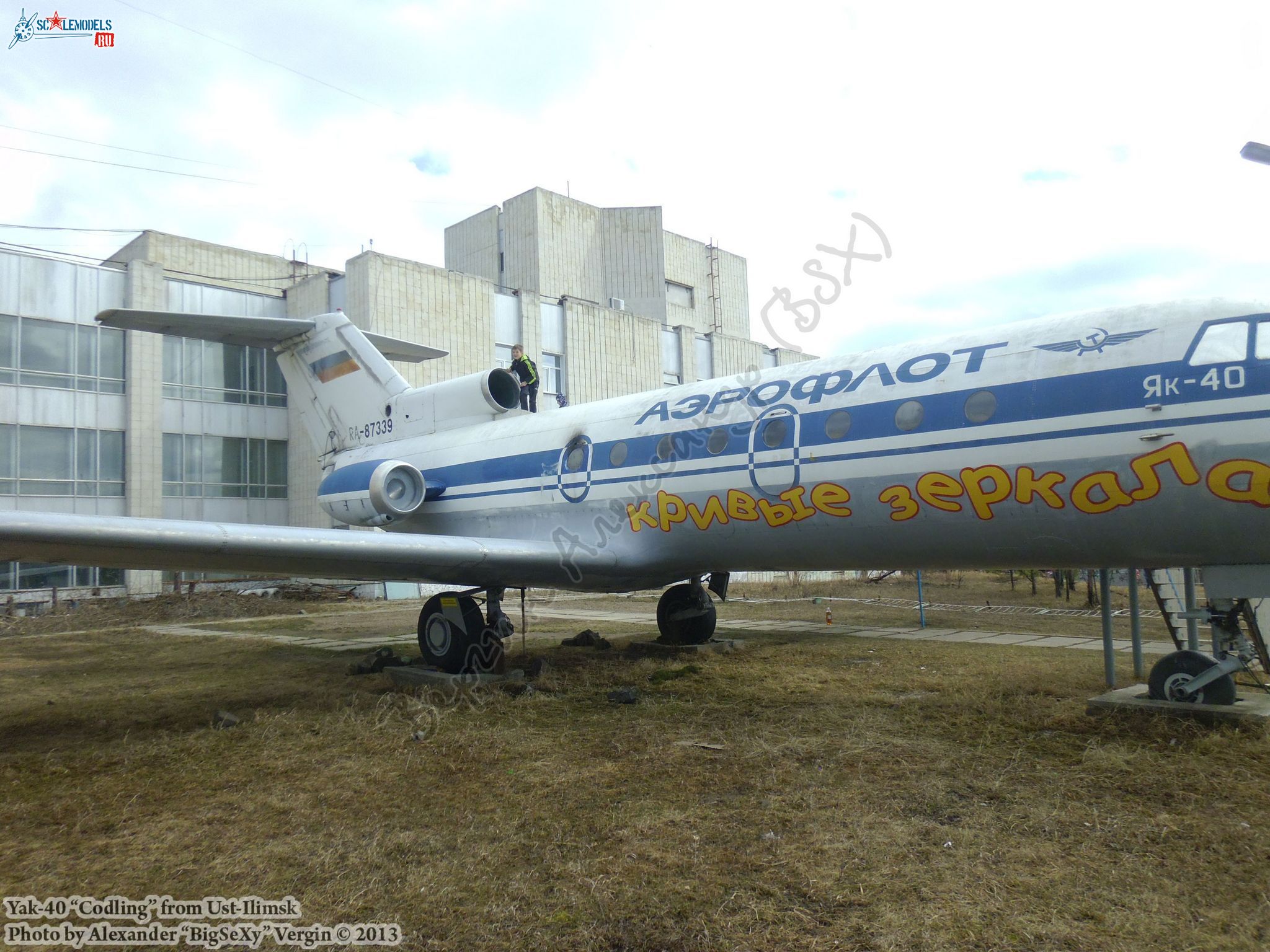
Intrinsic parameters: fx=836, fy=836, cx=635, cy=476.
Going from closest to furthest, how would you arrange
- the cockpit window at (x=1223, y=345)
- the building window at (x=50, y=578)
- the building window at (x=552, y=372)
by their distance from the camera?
the cockpit window at (x=1223, y=345), the building window at (x=50, y=578), the building window at (x=552, y=372)

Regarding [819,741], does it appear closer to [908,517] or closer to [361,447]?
[908,517]

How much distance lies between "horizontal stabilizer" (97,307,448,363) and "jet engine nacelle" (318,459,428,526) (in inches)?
104

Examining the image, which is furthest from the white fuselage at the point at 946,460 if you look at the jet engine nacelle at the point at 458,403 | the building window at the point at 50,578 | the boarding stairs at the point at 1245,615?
the building window at the point at 50,578

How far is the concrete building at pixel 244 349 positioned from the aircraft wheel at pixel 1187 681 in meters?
21.3

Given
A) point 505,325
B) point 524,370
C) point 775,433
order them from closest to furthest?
point 775,433 → point 524,370 → point 505,325

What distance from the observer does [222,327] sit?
11758mm

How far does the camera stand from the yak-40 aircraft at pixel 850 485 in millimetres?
5801

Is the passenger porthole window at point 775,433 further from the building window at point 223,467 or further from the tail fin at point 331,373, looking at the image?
the building window at point 223,467

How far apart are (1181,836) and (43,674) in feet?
40.7

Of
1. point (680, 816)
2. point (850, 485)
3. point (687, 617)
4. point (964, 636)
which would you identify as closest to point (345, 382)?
Answer: point (687, 617)

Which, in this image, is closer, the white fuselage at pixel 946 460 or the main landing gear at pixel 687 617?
the white fuselage at pixel 946 460

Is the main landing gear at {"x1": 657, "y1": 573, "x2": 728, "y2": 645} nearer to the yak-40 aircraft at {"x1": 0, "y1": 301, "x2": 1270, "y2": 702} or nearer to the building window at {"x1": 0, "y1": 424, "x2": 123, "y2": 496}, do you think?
the yak-40 aircraft at {"x1": 0, "y1": 301, "x2": 1270, "y2": 702}

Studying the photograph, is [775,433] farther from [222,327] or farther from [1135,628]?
[222,327]

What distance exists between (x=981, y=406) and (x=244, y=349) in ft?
81.5
